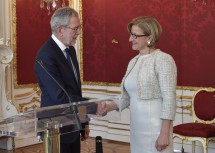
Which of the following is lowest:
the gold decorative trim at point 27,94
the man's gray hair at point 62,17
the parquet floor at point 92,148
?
the parquet floor at point 92,148

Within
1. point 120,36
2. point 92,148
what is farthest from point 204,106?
point 120,36

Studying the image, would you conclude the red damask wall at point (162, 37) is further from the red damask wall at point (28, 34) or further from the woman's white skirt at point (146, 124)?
the woman's white skirt at point (146, 124)

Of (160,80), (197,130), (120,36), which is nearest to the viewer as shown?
(160,80)

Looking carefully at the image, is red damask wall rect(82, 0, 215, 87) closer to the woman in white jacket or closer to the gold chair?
the gold chair

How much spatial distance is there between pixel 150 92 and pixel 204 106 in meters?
2.33

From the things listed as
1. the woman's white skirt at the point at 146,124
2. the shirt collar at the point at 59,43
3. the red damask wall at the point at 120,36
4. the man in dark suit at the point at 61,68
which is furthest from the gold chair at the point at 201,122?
the shirt collar at the point at 59,43

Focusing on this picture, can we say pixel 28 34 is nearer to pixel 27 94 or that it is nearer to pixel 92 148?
pixel 27 94

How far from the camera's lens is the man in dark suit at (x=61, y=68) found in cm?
212

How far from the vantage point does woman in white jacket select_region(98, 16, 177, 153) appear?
88.7 inches

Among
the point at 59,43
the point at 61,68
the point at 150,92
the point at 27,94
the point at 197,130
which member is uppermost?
the point at 59,43

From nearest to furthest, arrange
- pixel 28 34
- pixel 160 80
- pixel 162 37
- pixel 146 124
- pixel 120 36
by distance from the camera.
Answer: pixel 160 80, pixel 146 124, pixel 162 37, pixel 28 34, pixel 120 36

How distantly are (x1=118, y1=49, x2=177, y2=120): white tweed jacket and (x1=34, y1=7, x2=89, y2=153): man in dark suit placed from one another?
0.31 meters

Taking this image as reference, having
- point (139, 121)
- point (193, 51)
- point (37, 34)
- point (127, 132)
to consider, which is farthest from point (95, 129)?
point (139, 121)

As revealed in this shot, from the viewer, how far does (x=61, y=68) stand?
2.23m
